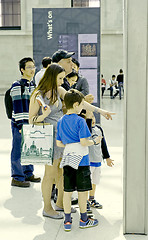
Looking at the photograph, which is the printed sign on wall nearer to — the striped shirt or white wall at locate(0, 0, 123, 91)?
the striped shirt

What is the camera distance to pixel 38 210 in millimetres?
5008

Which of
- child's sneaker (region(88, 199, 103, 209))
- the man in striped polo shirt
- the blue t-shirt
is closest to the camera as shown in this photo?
the blue t-shirt

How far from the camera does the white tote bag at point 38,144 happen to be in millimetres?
4371

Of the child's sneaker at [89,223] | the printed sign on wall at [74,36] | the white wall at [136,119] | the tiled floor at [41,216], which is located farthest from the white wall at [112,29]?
the white wall at [136,119]

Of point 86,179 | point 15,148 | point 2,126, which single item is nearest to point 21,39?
point 2,126

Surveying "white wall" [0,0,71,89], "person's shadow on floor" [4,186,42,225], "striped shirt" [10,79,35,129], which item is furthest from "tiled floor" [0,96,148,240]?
"white wall" [0,0,71,89]

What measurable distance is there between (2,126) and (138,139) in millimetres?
8846

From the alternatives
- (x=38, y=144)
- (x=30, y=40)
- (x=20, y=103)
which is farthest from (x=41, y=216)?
(x=30, y=40)

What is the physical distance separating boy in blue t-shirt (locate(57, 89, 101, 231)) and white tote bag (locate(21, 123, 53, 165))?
6.2 inches

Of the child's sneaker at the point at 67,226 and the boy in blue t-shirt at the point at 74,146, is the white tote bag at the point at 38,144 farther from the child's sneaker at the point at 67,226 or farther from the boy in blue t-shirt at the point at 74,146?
the child's sneaker at the point at 67,226

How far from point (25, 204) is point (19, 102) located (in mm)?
1345

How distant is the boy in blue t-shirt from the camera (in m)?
4.12

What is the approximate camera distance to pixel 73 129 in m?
4.14

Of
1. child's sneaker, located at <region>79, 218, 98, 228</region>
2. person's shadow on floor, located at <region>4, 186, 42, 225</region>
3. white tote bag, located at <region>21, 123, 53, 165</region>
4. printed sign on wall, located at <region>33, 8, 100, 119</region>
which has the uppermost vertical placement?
printed sign on wall, located at <region>33, 8, 100, 119</region>
